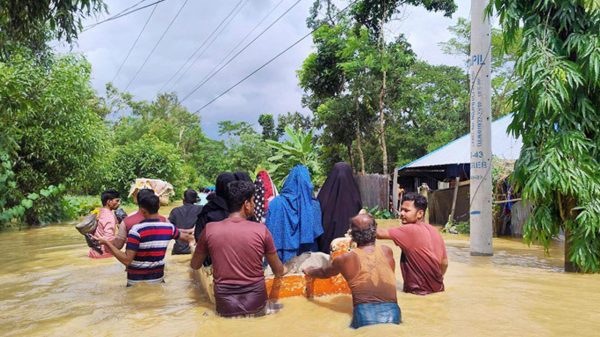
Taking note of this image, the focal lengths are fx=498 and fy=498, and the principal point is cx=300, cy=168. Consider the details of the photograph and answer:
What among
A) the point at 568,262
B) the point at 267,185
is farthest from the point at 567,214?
the point at 267,185

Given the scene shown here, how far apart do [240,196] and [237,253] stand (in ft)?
1.67

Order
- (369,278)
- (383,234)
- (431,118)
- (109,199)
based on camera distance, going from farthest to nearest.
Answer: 1. (431,118)
2. (109,199)
3. (383,234)
4. (369,278)

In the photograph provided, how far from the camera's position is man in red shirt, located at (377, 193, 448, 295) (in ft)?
16.9

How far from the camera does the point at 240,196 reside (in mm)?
4438

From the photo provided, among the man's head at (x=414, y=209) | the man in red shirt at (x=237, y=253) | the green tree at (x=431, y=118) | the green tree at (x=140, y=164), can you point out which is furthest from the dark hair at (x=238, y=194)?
the green tree at (x=140, y=164)

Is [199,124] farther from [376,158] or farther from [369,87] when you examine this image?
[369,87]

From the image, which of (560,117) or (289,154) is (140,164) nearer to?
(289,154)

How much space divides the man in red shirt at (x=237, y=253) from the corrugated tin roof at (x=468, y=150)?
Result: 11240 millimetres

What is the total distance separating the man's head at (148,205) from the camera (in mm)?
5676

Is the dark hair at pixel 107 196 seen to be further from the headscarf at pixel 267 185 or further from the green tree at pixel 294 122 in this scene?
the green tree at pixel 294 122

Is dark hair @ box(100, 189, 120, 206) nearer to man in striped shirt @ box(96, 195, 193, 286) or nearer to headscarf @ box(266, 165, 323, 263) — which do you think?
man in striped shirt @ box(96, 195, 193, 286)

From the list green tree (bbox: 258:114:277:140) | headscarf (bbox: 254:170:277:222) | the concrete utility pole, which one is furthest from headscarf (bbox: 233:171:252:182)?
green tree (bbox: 258:114:277:140)

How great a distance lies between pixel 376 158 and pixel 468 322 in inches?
980

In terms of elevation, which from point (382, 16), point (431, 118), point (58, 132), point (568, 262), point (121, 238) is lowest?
point (568, 262)
